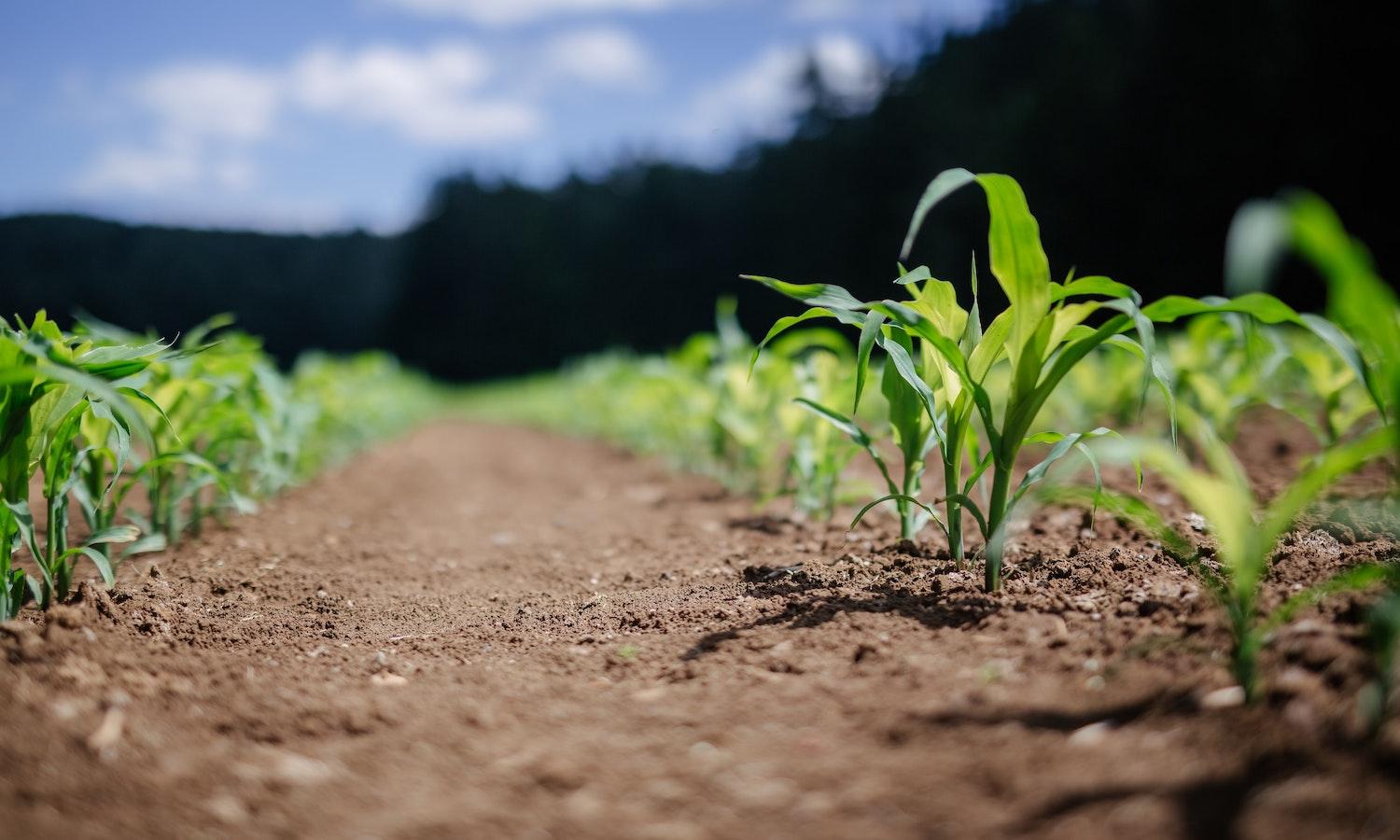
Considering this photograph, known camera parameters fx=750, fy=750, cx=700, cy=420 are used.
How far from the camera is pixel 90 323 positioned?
193 centimetres

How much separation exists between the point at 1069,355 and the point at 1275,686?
569 millimetres

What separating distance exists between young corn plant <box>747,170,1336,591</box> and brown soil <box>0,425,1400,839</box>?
0.23m

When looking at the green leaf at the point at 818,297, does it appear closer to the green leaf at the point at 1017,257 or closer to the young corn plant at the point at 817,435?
the green leaf at the point at 1017,257

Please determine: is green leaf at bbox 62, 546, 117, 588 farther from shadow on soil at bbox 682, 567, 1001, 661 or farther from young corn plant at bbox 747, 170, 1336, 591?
young corn plant at bbox 747, 170, 1336, 591

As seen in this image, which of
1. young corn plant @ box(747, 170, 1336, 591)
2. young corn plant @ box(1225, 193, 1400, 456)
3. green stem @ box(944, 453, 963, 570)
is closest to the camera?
young corn plant @ box(1225, 193, 1400, 456)

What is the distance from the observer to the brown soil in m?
0.80

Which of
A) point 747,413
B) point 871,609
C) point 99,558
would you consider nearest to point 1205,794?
point 871,609

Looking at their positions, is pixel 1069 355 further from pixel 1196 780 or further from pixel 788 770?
pixel 788 770

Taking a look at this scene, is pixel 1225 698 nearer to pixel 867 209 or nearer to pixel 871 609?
pixel 871 609

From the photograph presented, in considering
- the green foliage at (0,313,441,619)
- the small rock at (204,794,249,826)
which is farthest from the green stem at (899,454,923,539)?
the green foliage at (0,313,441,619)

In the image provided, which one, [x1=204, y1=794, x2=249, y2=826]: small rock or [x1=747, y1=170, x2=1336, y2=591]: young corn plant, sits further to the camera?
[x1=747, y1=170, x2=1336, y2=591]: young corn plant

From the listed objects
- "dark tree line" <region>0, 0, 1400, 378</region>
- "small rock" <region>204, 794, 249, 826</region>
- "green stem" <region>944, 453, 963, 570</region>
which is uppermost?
"dark tree line" <region>0, 0, 1400, 378</region>

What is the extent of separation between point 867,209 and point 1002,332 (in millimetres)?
17931

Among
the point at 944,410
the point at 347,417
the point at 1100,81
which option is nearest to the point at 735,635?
the point at 944,410
